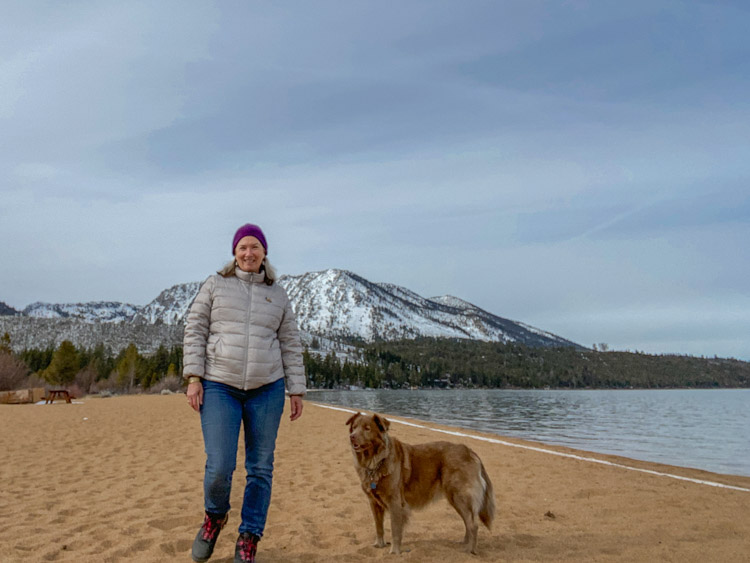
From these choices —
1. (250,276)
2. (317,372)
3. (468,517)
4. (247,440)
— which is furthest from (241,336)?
(317,372)

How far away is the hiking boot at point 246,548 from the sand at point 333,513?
412mm

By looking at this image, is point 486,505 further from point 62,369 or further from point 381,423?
point 62,369

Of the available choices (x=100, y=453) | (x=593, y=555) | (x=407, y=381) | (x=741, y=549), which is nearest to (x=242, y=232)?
(x=593, y=555)

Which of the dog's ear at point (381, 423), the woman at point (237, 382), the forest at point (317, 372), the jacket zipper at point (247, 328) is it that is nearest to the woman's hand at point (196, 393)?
the woman at point (237, 382)

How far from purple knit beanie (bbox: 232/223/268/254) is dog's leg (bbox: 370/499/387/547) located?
8.38 feet

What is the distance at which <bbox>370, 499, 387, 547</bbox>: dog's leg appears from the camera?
4584mm

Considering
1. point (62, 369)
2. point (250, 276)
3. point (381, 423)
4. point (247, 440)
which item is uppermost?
point (250, 276)

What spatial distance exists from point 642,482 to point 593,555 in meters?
Result: 5.28

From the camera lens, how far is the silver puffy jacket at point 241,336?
12.1ft

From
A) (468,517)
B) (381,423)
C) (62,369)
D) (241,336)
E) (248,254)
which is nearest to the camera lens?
(241,336)

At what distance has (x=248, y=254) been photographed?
400 centimetres

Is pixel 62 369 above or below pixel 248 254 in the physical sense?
below

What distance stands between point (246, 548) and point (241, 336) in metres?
1.59

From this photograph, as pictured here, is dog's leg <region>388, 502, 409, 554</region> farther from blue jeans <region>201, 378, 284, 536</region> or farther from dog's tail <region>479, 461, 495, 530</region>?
blue jeans <region>201, 378, 284, 536</region>
